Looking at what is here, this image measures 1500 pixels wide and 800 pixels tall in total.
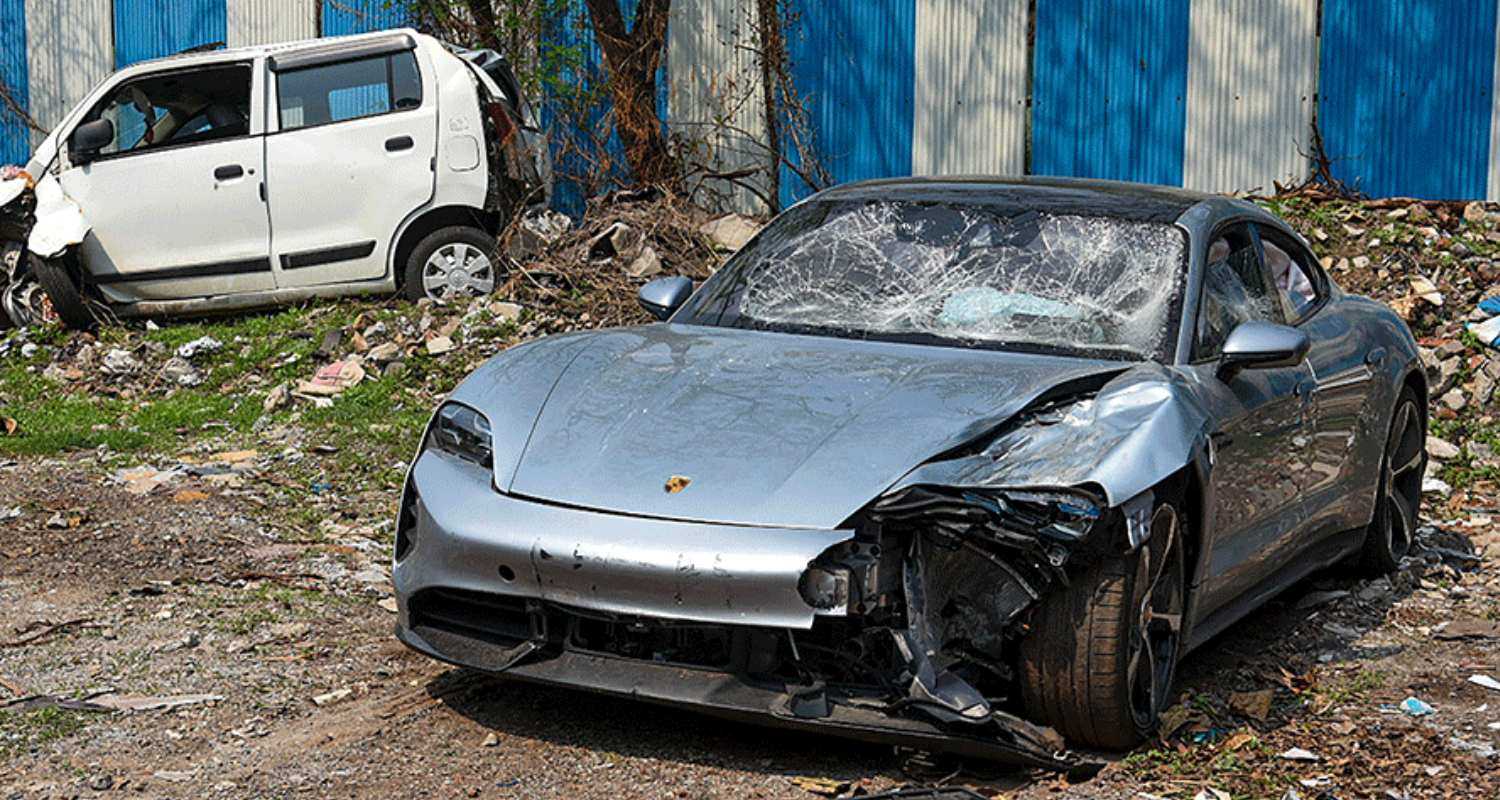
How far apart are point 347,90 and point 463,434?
8.15 meters

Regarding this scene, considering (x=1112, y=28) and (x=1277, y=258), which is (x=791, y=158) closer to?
(x=1112, y=28)

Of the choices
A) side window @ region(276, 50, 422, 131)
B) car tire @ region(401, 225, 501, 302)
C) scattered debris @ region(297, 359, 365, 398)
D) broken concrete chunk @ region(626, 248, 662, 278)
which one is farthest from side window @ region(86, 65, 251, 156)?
broken concrete chunk @ region(626, 248, 662, 278)

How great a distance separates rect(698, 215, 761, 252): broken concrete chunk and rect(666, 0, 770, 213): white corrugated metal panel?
242 centimetres

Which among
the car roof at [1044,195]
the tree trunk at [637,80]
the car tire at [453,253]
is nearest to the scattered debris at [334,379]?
the car tire at [453,253]

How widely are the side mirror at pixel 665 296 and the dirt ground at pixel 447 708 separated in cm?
135

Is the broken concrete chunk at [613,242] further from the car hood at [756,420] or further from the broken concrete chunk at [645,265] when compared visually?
the car hood at [756,420]

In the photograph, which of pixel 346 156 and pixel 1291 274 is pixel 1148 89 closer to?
pixel 346 156

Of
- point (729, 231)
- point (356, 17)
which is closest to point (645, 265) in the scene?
point (729, 231)

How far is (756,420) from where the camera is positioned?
4902 mm

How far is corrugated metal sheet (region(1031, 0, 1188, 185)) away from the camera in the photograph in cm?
1537

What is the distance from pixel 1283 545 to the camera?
5.91 m

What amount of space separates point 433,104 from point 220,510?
5.33m

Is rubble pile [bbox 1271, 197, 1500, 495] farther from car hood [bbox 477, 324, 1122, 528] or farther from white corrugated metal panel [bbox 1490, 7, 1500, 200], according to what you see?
car hood [bbox 477, 324, 1122, 528]

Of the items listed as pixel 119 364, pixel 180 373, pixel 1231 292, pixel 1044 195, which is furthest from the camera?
pixel 119 364
